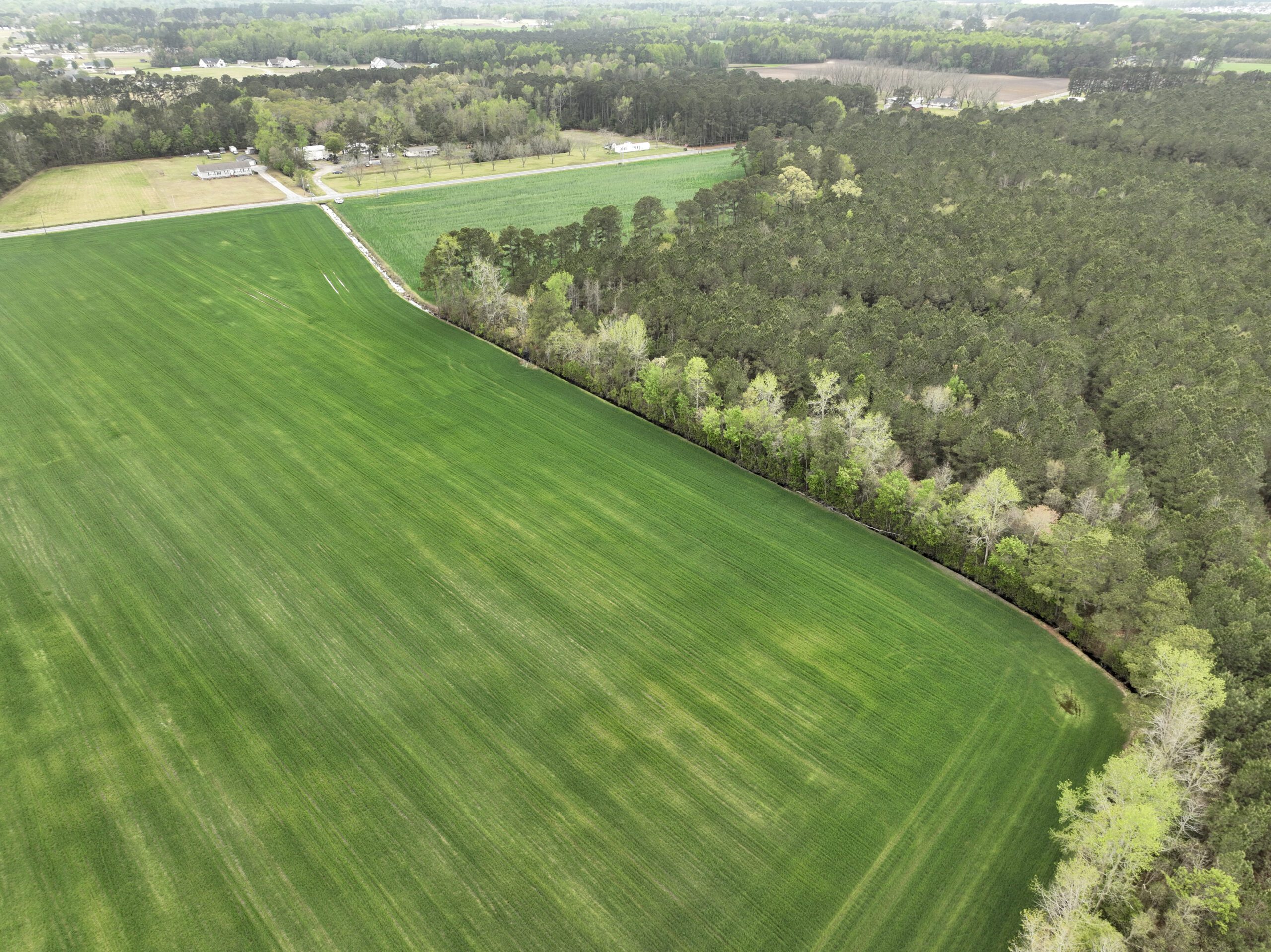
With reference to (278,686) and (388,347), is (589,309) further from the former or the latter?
(278,686)

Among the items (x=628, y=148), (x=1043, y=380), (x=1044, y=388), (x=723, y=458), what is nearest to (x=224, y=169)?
(x=628, y=148)

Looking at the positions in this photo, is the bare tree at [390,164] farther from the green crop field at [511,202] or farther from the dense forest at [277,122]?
the green crop field at [511,202]

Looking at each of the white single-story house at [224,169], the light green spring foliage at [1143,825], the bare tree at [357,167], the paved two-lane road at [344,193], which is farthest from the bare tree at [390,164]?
the light green spring foliage at [1143,825]

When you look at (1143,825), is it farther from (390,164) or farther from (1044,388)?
(390,164)

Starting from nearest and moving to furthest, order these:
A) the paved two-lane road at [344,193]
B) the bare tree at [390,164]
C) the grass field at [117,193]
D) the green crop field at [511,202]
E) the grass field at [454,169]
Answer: the paved two-lane road at [344,193], the green crop field at [511,202], the grass field at [117,193], the grass field at [454,169], the bare tree at [390,164]

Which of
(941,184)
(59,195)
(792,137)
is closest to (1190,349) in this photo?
(941,184)

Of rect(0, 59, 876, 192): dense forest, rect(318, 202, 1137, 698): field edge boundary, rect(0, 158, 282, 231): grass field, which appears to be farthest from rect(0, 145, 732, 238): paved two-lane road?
rect(318, 202, 1137, 698): field edge boundary
